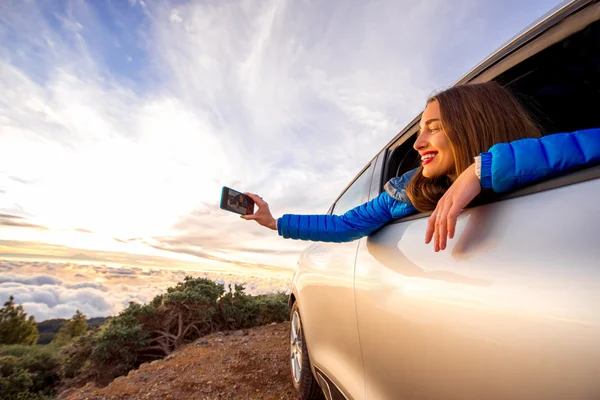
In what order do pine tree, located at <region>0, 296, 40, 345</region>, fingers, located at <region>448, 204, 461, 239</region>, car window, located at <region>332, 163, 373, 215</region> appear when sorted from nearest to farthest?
fingers, located at <region>448, 204, 461, 239</region> < car window, located at <region>332, 163, 373, 215</region> < pine tree, located at <region>0, 296, 40, 345</region>

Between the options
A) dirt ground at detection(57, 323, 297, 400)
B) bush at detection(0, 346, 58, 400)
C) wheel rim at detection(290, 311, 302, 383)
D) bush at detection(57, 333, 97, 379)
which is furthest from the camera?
bush at detection(57, 333, 97, 379)

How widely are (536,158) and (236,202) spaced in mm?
1293

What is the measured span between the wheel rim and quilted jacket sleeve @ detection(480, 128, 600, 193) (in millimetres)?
2351

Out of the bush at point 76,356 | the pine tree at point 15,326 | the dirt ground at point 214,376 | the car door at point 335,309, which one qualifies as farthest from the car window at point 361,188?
the pine tree at point 15,326

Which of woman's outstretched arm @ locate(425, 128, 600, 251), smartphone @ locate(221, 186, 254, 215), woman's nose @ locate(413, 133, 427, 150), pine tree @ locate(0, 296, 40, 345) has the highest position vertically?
woman's nose @ locate(413, 133, 427, 150)

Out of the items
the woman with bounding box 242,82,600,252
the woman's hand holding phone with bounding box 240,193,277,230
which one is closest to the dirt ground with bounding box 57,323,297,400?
the woman's hand holding phone with bounding box 240,193,277,230

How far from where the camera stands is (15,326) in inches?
853

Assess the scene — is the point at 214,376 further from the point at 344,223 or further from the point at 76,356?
the point at 76,356

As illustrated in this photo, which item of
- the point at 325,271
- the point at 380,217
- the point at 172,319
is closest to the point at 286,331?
the point at 172,319

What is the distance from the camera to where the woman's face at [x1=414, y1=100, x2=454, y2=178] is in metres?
1.10

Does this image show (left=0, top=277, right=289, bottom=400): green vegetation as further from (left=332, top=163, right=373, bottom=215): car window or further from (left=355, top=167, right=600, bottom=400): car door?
(left=355, top=167, right=600, bottom=400): car door

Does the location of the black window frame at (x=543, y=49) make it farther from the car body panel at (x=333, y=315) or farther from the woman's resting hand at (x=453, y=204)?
the car body panel at (x=333, y=315)

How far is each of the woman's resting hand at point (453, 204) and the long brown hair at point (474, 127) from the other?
0.76 feet

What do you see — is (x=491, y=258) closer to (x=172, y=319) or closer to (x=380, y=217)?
(x=380, y=217)
